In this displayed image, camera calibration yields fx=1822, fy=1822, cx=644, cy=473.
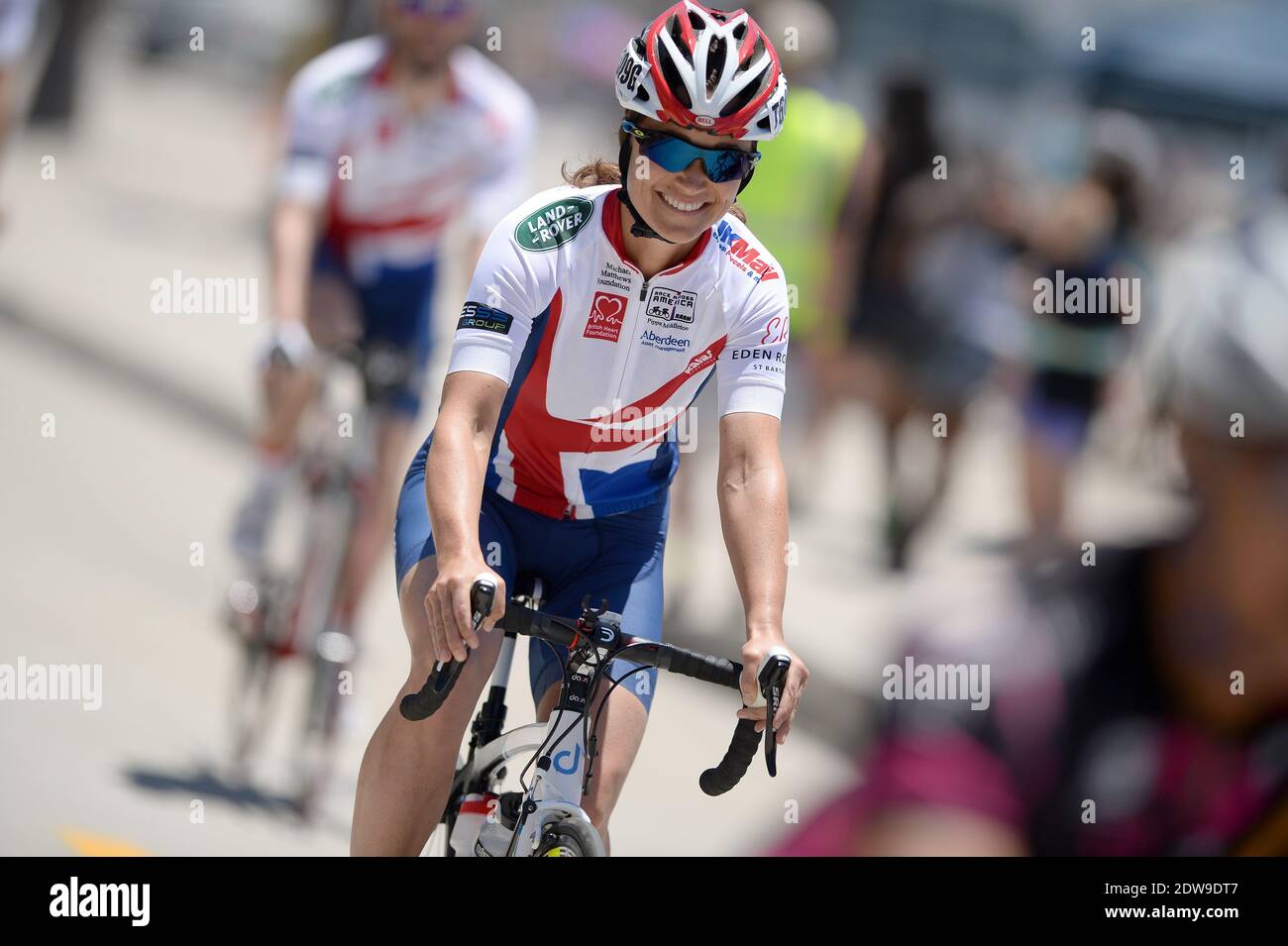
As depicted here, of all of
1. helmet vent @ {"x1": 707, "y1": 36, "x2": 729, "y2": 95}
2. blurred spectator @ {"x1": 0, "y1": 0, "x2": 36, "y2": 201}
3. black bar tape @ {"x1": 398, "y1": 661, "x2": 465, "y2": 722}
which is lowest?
black bar tape @ {"x1": 398, "y1": 661, "x2": 465, "y2": 722}

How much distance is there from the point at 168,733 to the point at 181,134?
1852 cm

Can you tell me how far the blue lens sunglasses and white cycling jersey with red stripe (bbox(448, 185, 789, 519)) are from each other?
0.20 meters

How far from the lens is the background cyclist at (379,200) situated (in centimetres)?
604

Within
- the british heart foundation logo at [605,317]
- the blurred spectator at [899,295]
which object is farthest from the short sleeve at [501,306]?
the blurred spectator at [899,295]

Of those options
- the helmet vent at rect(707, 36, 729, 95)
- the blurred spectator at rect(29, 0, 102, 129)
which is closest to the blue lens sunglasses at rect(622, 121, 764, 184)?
the helmet vent at rect(707, 36, 729, 95)

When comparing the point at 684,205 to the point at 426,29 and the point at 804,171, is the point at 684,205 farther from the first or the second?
the point at 804,171

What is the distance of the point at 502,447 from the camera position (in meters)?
3.96

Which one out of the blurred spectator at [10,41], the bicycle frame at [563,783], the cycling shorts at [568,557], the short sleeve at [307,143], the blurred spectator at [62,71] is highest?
the blurred spectator at [62,71]

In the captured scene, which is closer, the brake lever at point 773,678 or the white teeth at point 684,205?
the brake lever at point 773,678

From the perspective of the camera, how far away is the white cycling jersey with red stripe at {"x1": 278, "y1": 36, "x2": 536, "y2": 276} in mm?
6066

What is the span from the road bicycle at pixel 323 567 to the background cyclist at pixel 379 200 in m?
0.05

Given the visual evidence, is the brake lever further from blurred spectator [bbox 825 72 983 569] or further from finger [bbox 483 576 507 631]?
blurred spectator [bbox 825 72 983 569]

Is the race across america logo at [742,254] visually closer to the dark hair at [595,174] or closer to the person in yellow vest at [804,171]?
the dark hair at [595,174]

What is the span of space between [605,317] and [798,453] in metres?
7.31
